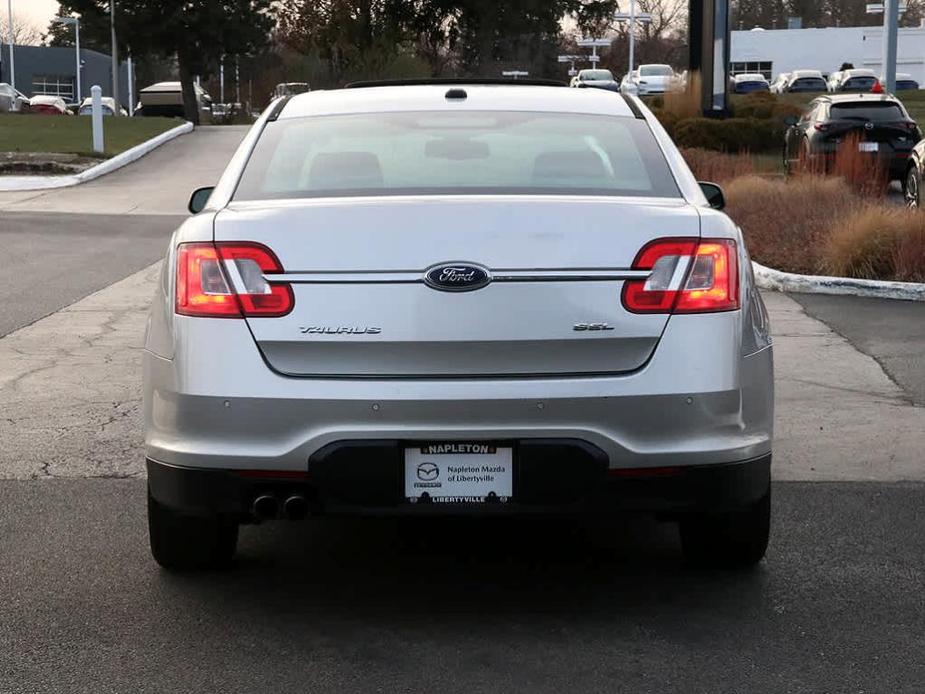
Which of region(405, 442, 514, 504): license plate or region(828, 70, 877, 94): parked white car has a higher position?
region(828, 70, 877, 94): parked white car

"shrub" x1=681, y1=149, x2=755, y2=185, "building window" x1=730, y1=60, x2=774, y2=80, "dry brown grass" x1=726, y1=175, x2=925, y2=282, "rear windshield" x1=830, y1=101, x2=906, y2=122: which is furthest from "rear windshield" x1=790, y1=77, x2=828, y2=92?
"dry brown grass" x1=726, y1=175, x2=925, y2=282

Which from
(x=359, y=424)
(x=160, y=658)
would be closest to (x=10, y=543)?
(x=160, y=658)

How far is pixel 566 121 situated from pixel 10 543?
2512 millimetres

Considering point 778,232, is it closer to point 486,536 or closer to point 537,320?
point 486,536

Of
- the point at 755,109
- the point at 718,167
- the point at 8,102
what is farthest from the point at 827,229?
the point at 8,102

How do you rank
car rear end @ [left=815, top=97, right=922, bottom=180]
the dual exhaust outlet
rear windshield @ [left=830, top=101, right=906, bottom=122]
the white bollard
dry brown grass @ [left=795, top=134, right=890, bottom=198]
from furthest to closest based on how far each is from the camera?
the white bollard → rear windshield @ [left=830, top=101, right=906, bottom=122] → car rear end @ [left=815, top=97, right=922, bottom=180] → dry brown grass @ [left=795, top=134, right=890, bottom=198] → the dual exhaust outlet

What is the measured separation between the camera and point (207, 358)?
425cm

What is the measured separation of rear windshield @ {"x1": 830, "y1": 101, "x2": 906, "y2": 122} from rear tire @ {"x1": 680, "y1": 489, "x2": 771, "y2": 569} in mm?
19923

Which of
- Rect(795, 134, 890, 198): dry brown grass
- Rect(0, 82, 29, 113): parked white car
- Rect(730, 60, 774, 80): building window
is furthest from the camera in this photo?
Rect(730, 60, 774, 80): building window

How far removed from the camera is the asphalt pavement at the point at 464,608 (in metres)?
4.05

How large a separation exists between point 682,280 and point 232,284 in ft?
4.25

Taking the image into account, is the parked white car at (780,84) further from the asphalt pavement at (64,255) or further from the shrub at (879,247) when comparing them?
the shrub at (879,247)

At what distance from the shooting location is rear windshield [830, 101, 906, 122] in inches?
935

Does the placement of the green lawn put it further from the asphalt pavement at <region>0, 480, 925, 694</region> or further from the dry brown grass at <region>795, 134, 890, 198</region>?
the asphalt pavement at <region>0, 480, 925, 694</region>
